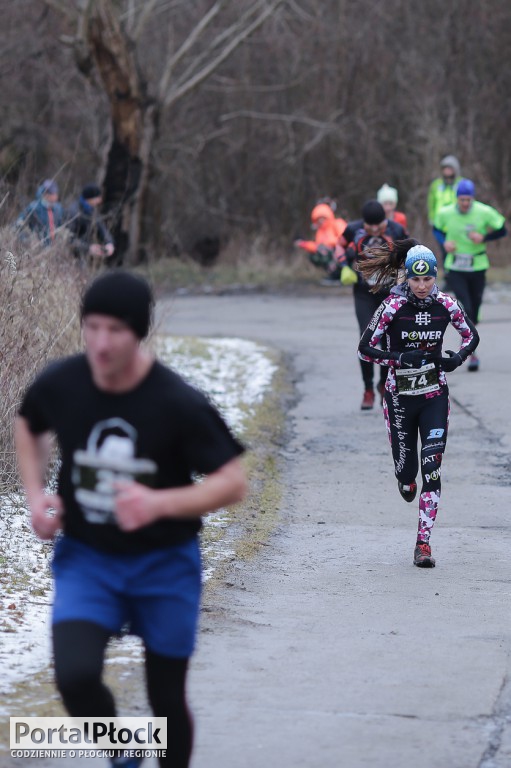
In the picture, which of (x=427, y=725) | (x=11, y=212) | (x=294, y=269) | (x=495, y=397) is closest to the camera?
(x=427, y=725)

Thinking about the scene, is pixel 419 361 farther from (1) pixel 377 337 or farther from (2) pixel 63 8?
(2) pixel 63 8

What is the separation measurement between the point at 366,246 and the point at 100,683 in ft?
27.2

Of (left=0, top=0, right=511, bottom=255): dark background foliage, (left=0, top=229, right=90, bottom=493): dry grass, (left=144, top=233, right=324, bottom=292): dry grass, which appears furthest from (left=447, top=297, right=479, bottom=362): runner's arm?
(left=0, top=0, right=511, bottom=255): dark background foliage

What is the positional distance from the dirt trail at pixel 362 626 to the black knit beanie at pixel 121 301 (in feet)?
5.28

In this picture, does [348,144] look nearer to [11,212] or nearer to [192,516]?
[11,212]

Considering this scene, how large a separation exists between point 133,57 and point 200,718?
20580mm

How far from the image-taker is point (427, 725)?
15.9 ft

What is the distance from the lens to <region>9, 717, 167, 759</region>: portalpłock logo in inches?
152

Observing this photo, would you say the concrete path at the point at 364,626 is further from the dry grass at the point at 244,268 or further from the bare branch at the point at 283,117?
the bare branch at the point at 283,117

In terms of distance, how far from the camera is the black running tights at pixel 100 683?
3633 mm

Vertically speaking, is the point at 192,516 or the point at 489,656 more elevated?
the point at 192,516

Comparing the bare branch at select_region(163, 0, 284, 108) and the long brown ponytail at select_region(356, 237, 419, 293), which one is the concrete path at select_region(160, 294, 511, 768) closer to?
the long brown ponytail at select_region(356, 237, 419, 293)

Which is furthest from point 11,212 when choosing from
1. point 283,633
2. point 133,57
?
point 133,57

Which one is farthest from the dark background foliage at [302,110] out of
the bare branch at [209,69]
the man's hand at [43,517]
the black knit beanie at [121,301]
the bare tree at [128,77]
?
the black knit beanie at [121,301]
